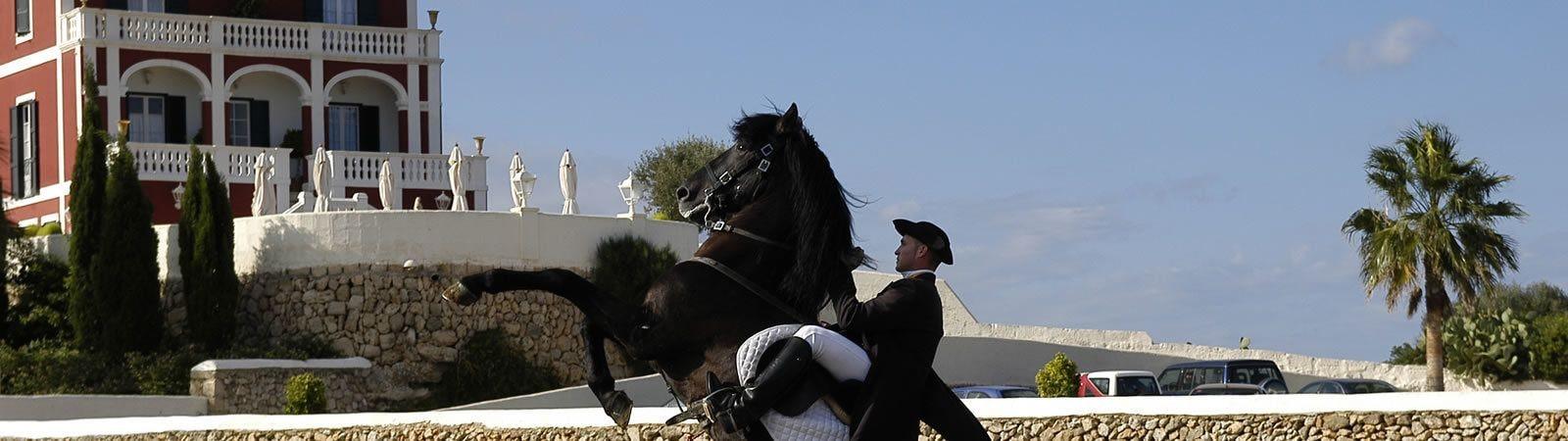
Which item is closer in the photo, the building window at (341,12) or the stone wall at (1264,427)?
the stone wall at (1264,427)

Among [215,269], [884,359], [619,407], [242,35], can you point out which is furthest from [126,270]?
[884,359]

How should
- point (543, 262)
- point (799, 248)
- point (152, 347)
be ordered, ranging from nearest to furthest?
point (799, 248) < point (152, 347) < point (543, 262)

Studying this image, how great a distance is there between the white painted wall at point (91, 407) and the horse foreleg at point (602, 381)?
21.7m

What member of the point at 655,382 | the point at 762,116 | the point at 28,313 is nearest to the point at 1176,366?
the point at 655,382

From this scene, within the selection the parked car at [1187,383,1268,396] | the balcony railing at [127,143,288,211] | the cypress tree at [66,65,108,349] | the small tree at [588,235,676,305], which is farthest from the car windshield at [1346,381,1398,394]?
the balcony railing at [127,143,288,211]

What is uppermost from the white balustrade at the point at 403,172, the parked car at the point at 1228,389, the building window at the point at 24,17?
the building window at the point at 24,17

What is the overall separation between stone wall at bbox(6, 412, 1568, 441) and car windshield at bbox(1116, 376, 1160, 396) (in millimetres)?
13476

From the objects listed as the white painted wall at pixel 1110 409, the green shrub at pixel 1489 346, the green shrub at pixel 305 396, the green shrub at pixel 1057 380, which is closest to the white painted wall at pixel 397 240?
the green shrub at pixel 305 396

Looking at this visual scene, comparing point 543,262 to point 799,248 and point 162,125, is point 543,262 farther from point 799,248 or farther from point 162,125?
point 799,248

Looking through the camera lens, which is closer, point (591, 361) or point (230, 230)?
point (591, 361)

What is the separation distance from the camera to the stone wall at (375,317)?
34.0 meters

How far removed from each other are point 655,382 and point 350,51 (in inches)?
508

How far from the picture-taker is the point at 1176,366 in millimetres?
33625

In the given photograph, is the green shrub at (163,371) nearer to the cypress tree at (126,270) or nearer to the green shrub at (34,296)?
the cypress tree at (126,270)
